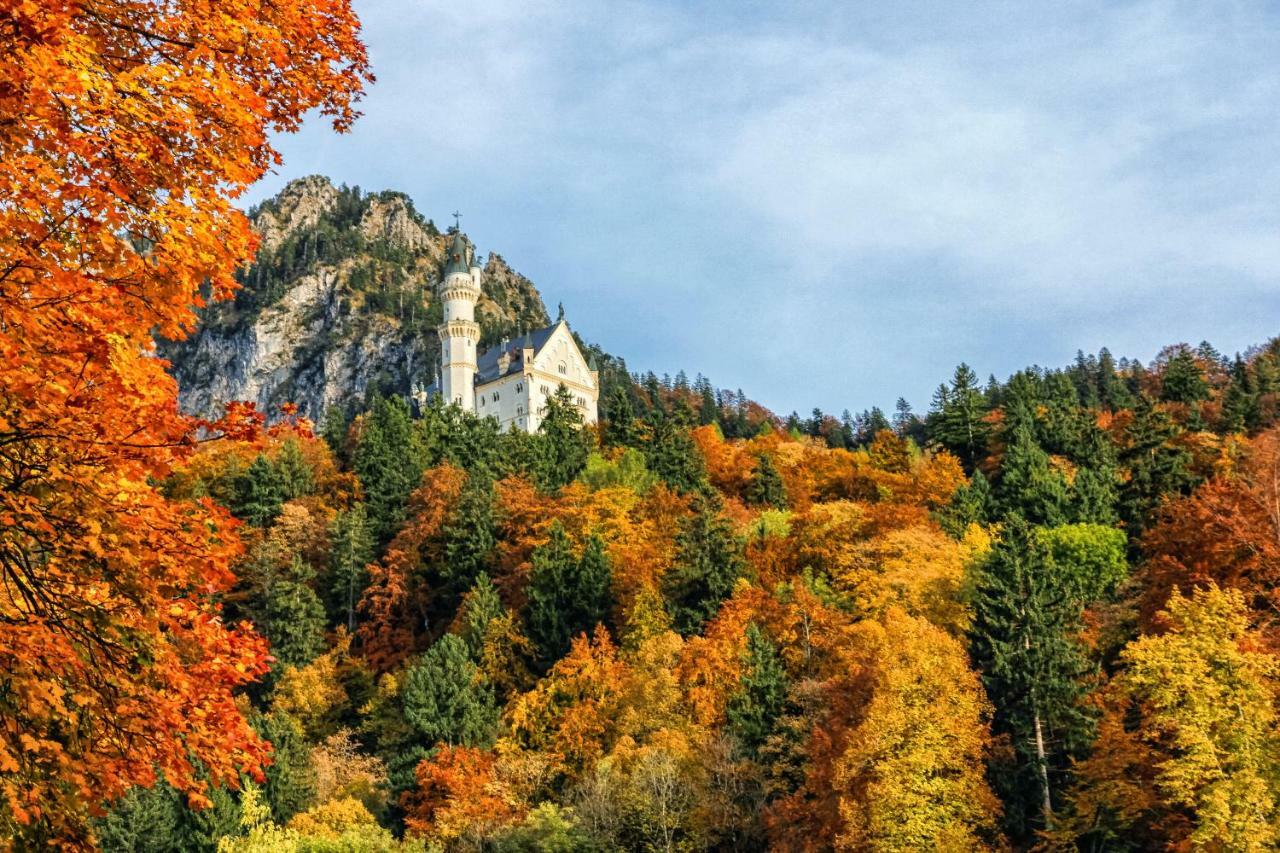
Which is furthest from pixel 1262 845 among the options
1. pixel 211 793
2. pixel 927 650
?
pixel 211 793

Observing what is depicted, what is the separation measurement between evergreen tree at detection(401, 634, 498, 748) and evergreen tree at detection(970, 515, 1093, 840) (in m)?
20.6

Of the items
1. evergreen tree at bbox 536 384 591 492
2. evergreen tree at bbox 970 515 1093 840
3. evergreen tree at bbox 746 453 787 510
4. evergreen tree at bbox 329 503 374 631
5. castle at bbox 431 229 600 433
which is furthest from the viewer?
castle at bbox 431 229 600 433

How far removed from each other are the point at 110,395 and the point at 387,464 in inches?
2724

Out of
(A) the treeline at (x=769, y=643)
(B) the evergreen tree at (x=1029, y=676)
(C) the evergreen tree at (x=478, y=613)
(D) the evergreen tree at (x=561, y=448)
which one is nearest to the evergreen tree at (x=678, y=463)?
(A) the treeline at (x=769, y=643)

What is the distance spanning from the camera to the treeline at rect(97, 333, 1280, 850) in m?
33.1

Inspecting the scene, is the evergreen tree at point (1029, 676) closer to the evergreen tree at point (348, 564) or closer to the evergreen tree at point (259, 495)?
the evergreen tree at point (348, 564)

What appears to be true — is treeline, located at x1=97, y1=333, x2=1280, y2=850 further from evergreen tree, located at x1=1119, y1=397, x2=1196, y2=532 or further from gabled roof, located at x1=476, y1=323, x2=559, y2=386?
gabled roof, located at x1=476, y1=323, x2=559, y2=386

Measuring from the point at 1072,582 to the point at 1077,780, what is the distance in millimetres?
18311

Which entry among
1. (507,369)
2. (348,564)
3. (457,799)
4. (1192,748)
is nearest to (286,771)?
(457,799)

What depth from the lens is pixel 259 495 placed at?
7625cm

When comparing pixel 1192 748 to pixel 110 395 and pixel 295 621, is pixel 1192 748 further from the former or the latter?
pixel 295 621

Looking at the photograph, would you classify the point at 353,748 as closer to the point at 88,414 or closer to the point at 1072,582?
the point at 1072,582

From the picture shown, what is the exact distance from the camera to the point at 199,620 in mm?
10391

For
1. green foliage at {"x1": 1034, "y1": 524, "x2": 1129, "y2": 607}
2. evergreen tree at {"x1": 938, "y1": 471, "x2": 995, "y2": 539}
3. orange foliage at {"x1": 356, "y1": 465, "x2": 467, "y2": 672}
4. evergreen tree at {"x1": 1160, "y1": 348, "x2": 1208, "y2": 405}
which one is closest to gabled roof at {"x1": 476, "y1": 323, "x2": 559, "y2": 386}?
orange foliage at {"x1": 356, "y1": 465, "x2": 467, "y2": 672}
